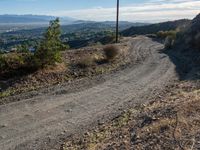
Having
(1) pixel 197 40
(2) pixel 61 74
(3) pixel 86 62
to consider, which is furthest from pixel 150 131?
(1) pixel 197 40

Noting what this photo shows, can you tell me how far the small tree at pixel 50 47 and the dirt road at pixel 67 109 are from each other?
11.5 ft

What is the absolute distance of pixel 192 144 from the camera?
918cm

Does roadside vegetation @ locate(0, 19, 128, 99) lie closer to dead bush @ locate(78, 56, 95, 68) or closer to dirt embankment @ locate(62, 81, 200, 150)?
dead bush @ locate(78, 56, 95, 68)

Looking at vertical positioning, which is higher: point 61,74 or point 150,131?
point 150,131

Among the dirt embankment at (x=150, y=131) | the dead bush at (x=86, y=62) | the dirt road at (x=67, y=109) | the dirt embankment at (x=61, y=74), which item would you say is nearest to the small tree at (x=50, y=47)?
the dirt embankment at (x=61, y=74)

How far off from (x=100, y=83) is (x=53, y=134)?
8.16 m

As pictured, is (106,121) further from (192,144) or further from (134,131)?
(192,144)

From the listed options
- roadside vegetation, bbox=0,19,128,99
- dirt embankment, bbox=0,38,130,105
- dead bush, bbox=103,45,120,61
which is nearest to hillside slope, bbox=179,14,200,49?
dead bush, bbox=103,45,120,61

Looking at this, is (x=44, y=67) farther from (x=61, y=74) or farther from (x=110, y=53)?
(x=110, y=53)

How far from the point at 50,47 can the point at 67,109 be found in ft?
27.5

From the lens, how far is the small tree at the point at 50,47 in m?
22.5

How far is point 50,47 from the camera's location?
22.8 m

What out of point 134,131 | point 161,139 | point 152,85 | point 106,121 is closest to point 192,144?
point 161,139

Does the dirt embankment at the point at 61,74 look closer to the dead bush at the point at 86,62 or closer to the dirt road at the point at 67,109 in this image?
the dead bush at the point at 86,62
